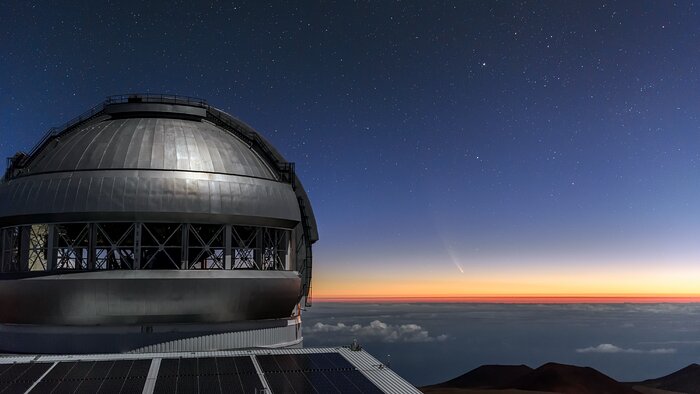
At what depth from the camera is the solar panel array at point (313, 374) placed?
23047 mm

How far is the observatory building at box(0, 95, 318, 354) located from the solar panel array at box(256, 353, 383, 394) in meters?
9.35

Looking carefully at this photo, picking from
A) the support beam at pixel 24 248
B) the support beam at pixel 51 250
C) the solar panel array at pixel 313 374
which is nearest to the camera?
the solar panel array at pixel 313 374

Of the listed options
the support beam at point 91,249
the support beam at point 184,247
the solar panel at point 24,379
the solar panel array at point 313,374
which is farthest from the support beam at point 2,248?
the solar panel array at point 313,374

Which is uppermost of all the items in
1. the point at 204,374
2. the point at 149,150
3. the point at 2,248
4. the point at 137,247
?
the point at 149,150

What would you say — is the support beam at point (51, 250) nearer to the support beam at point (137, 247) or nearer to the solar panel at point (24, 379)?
the support beam at point (137, 247)

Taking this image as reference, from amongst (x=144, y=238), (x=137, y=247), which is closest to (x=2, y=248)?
(x=144, y=238)

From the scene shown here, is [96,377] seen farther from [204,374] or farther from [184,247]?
[184,247]

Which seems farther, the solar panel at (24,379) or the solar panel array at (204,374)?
the solar panel array at (204,374)

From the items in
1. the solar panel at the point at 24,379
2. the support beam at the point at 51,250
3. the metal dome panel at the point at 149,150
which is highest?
the metal dome panel at the point at 149,150

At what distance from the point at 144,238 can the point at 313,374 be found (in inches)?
839

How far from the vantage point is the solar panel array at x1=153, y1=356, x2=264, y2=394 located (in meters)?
22.9

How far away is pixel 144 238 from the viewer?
4209 centimetres

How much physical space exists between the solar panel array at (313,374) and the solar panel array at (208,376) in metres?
0.71

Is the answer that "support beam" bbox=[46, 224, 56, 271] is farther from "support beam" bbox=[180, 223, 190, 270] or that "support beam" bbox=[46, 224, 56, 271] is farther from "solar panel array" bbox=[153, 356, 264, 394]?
"solar panel array" bbox=[153, 356, 264, 394]
